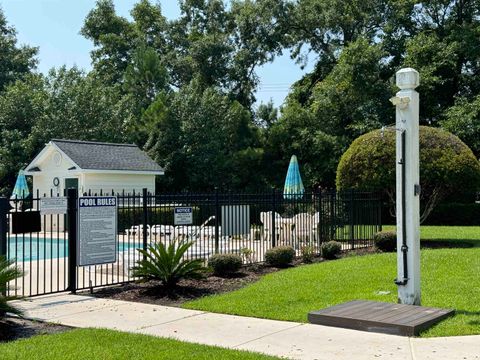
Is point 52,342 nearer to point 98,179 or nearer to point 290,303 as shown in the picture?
point 290,303

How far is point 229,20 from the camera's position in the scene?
4525 cm

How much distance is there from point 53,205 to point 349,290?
18.0 feet

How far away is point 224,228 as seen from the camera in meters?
14.0

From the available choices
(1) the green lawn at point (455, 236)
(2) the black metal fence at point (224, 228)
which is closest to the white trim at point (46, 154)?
(2) the black metal fence at point (224, 228)

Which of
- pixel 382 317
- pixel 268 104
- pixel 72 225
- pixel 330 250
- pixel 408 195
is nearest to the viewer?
pixel 382 317

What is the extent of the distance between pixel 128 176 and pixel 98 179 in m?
1.90

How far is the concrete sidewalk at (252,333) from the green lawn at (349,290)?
442mm

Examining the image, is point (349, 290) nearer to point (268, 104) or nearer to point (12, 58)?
point (268, 104)

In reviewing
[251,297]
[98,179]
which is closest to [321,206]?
[251,297]

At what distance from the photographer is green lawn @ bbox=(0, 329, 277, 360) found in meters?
6.43

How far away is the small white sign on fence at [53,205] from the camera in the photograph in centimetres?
1036

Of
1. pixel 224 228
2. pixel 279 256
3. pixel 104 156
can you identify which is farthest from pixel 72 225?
pixel 104 156

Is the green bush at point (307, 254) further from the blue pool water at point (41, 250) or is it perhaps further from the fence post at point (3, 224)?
the fence post at point (3, 224)

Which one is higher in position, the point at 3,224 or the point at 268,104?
the point at 268,104
